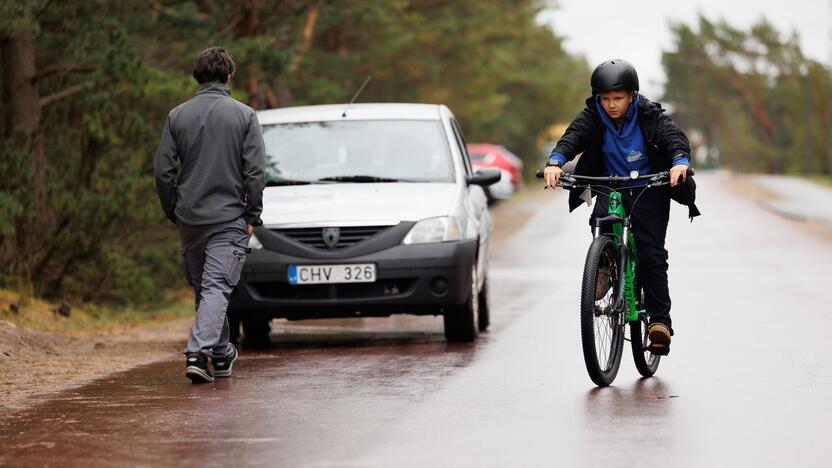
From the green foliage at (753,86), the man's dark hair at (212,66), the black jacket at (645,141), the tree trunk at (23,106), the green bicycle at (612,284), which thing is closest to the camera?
the green bicycle at (612,284)

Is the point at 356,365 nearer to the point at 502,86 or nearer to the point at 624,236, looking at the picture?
the point at 624,236

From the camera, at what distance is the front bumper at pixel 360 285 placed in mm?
10602

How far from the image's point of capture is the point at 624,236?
8555mm

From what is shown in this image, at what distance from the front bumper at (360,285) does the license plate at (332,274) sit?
0.03m

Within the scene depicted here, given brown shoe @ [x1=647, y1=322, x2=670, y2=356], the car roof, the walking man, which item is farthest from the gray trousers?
the car roof

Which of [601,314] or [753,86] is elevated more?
[601,314]

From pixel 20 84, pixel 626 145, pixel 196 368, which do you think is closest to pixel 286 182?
pixel 196 368

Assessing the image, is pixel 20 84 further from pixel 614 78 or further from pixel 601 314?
pixel 601 314

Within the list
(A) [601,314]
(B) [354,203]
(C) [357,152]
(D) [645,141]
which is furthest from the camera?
(C) [357,152]

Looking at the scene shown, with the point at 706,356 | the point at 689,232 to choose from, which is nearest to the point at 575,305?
the point at 706,356

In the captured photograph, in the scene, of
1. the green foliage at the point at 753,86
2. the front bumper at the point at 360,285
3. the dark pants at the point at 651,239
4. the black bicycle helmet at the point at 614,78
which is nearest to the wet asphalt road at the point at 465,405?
the front bumper at the point at 360,285

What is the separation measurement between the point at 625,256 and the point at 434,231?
243cm

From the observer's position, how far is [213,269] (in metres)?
9.12

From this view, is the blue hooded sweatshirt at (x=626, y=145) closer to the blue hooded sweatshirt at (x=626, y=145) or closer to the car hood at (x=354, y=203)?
the blue hooded sweatshirt at (x=626, y=145)
